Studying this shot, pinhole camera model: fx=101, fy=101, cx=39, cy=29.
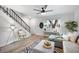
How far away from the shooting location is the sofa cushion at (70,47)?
2.08 m

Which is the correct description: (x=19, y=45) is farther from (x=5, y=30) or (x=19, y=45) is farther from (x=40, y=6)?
(x=40, y=6)

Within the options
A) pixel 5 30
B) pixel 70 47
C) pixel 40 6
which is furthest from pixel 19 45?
pixel 70 47

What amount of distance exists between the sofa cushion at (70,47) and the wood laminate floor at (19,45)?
17.8 inches

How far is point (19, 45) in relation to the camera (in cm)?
210

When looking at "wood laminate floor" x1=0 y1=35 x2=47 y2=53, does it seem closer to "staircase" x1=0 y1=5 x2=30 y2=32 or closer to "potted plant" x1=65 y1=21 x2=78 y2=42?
"staircase" x1=0 y1=5 x2=30 y2=32

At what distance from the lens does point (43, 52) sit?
2.12m

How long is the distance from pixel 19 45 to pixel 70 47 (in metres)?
1.06

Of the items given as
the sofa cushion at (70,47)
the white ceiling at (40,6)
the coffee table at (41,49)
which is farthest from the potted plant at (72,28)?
the coffee table at (41,49)

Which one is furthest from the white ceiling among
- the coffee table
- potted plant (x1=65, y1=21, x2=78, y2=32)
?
the coffee table
